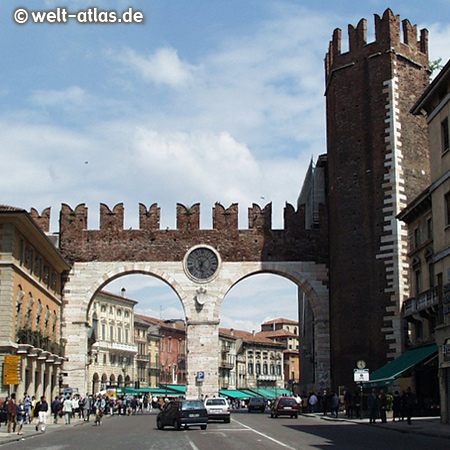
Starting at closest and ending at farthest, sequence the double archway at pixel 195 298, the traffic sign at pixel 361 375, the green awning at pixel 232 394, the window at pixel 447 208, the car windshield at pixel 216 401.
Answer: the window at pixel 447 208
the traffic sign at pixel 361 375
the car windshield at pixel 216 401
the double archway at pixel 195 298
the green awning at pixel 232 394

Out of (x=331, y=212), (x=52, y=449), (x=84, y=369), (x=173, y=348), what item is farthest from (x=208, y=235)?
(x=173, y=348)

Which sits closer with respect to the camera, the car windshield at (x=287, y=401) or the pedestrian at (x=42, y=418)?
the pedestrian at (x=42, y=418)

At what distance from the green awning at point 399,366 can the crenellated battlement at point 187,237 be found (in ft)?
28.9

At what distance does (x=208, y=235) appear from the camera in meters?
42.4

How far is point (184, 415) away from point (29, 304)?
38.1ft

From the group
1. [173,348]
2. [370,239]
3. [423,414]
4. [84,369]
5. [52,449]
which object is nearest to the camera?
[52,449]

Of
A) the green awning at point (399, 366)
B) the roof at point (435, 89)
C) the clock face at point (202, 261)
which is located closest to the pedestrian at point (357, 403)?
the green awning at point (399, 366)

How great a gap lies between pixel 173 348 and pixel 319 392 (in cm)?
6443

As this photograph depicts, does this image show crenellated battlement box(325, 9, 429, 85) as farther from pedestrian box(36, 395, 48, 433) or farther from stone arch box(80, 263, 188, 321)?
pedestrian box(36, 395, 48, 433)

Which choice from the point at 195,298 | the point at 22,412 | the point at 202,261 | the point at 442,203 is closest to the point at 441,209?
the point at 442,203

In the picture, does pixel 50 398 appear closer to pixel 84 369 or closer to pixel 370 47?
pixel 84 369

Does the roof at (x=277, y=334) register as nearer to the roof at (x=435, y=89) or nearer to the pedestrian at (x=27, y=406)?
the pedestrian at (x=27, y=406)

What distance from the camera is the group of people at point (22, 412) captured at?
2616cm

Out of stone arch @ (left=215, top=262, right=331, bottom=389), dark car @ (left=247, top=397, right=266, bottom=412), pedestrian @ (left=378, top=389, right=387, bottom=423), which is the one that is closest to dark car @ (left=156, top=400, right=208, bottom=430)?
pedestrian @ (left=378, top=389, right=387, bottom=423)
